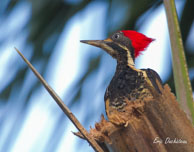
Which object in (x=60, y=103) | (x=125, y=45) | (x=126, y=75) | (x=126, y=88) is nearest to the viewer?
(x=60, y=103)

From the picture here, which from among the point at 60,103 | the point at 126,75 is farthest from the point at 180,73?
the point at 126,75

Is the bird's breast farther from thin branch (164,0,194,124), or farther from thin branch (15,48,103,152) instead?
thin branch (15,48,103,152)

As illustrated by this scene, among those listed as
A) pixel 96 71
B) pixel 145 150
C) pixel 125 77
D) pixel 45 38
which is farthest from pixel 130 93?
pixel 145 150

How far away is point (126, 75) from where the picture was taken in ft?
6.57

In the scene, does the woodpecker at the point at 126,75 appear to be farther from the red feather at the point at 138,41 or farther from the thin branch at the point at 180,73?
the thin branch at the point at 180,73

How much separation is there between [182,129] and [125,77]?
882 mm

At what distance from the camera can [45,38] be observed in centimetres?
143

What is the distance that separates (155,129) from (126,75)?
0.87 m

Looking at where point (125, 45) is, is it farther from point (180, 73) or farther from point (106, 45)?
point (180, 73)

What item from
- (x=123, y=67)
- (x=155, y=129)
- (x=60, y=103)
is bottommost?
(x=155, y=129)

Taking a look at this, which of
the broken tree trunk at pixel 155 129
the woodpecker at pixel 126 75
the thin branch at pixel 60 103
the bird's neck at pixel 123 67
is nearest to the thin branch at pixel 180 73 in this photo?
the broken tree trunk at pixel 155 129

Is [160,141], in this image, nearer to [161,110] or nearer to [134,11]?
[161,110]

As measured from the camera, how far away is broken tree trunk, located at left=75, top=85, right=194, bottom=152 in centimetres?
112

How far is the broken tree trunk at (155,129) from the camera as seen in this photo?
1117 mm
